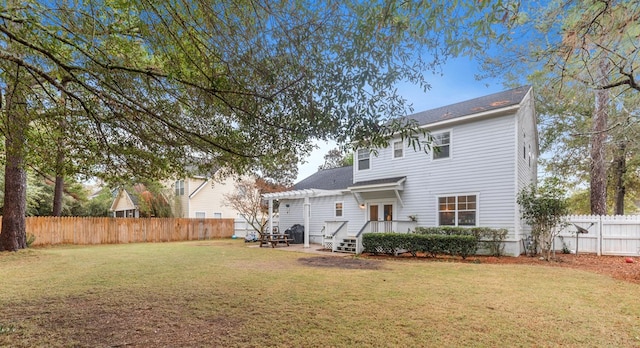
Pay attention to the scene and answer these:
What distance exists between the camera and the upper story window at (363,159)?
1574 centimetres

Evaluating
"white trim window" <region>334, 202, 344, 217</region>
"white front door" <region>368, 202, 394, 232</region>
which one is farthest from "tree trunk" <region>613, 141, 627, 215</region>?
"white trim window" <region>334, 202, 344, 217</region>

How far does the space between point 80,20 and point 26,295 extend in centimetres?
486

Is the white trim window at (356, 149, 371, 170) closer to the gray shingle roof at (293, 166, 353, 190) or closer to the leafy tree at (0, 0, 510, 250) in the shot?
the gray shingle roof at (293, 166, 353, 190)

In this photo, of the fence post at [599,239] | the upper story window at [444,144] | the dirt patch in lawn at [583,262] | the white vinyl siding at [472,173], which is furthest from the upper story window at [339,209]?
the fence post at [599,239]

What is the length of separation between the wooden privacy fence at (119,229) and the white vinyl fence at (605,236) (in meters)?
20.1

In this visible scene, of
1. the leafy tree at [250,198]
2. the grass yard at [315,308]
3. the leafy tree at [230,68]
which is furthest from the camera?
the leafy tree at [250,198]

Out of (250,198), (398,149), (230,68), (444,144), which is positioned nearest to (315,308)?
(230,68)

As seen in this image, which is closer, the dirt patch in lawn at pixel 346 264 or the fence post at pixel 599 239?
the dirt patch in lawn at pixel 346 264

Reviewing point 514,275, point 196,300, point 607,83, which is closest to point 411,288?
point 514,275

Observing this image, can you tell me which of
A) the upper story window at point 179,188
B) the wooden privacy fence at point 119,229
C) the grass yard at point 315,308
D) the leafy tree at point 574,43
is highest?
the leafy tree at point 574,43

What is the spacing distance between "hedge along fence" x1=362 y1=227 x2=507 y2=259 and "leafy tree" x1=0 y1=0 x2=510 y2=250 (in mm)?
7667

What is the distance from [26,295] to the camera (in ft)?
19.1

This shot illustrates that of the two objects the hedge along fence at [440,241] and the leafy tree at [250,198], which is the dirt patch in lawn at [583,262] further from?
the leafy tree at [250,198]

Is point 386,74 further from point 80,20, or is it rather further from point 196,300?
point 196,300
